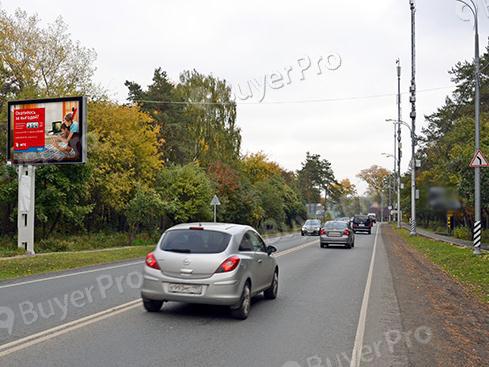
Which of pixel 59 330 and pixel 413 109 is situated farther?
pixel 413 109

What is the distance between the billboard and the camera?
73.2 feet

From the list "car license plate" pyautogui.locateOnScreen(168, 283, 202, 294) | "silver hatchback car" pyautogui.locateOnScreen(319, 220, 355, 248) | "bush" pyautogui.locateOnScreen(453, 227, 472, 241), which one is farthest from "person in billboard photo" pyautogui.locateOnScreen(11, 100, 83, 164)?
"bush" pyautogui.locateOnScreen(453, 227, 472, 241)

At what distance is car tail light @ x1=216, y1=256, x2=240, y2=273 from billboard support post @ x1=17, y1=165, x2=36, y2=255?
16386mm

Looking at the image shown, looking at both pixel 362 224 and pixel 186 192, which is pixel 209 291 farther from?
pixel 362 224

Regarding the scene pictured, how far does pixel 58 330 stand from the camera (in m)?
7.51

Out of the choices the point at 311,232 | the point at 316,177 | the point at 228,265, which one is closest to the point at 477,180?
the point at 228,265

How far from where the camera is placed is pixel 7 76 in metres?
32.7

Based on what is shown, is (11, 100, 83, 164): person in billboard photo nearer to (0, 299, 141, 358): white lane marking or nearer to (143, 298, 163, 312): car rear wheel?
(0, 299, 141, 358): white lane marking

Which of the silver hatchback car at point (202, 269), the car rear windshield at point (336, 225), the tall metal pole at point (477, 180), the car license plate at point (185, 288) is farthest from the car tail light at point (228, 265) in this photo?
the car rear windshield at point (336, 225)

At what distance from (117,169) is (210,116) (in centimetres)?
1884

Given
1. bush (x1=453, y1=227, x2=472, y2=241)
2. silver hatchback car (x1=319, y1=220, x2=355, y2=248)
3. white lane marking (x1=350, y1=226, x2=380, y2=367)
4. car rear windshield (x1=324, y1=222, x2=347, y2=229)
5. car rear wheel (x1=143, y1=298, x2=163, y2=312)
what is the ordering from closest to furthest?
white lane marking (x1=350, y1=226, x2=380, y2=367) < car rear wheel (x1=143, y1=298, x2=163, y2=312) < silver hatchback car (x1=319, y1=220, x2=355, y2=248) < car rear windshield (x1=324, y1=222, x2=347, y2=229) < bush (x1=453, y1=227, x2=472, y2=241)

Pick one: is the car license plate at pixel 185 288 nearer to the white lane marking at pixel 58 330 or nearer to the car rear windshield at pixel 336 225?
the white lane marking at pixel 58 330

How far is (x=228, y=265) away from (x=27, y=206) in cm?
1667

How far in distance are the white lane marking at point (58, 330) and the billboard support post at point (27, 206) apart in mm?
14394
